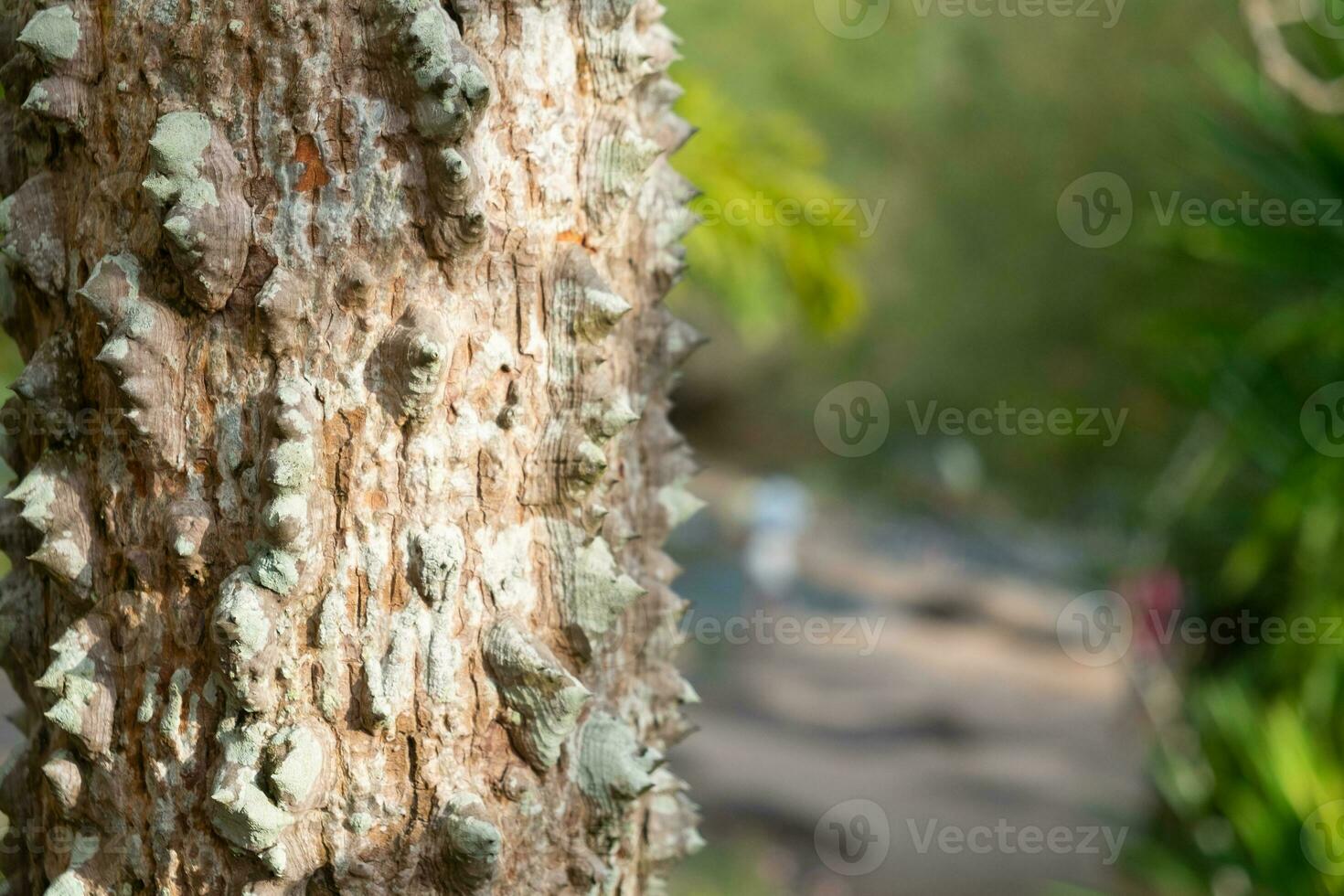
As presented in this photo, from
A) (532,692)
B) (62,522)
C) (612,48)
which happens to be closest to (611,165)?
(612,48)

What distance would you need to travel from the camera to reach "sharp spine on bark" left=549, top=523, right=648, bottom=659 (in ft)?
3.84

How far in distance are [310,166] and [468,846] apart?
2.06 feet

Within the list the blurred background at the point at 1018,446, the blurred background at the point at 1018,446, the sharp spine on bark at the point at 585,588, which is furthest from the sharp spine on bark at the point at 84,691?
the blurred background at the point at 1018,446

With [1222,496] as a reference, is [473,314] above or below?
below

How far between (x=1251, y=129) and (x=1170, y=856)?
4.40 meters

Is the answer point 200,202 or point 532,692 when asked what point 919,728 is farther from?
point 200,202

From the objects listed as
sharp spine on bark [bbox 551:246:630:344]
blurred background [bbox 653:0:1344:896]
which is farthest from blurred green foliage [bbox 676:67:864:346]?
sharp spine on bark [bbox 551:246:630:344]

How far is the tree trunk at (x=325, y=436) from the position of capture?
42.3 inches

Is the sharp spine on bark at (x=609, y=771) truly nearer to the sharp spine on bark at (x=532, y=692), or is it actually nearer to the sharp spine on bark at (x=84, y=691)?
the sharp spine on bark at (x=532, y=692)

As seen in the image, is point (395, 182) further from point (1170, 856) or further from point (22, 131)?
point (1170, 856)

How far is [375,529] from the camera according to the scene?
42.8 inches

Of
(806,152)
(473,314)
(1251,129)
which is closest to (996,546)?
(1251,129)

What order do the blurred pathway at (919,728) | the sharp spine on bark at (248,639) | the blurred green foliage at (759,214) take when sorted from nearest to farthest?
1. the sharp spine on bark at (248,639)
2. the blurred green foliage at (759,214)
3. the blurred pathway at (919,728)

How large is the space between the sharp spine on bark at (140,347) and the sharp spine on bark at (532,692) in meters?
0.35
